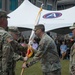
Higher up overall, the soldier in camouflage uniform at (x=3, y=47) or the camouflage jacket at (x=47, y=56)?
the soldier in camouflage uniform at (x=3, y=47)

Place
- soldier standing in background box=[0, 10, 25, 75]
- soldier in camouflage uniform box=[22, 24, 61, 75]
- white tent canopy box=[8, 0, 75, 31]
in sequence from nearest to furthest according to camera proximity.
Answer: soldier standing in background box=[0, 10, 25, 75] < soldier in camouflage uniform box=[22, 24, 61, 75] < white tent canopy box=[8, 0, 75, 31]

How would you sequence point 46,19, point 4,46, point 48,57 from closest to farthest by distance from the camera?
1. point 4,46
2. point 48,57
3. point 46,19

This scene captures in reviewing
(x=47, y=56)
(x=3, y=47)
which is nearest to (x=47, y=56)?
(x=47, y=56)

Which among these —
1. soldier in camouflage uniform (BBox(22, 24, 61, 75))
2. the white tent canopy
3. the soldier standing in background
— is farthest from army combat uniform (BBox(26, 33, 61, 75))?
the white tent canopy

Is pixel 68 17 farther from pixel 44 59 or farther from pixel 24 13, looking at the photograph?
pixel 44 59

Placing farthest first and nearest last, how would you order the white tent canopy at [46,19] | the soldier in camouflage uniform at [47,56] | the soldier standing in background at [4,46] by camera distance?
the white tent canopy at [46,19] < the soldier in camouflage uniform at [47,56] < the soldier standing in background at [4,46]

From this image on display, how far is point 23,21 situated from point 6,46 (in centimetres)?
1147

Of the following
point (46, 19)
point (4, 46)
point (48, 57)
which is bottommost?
point (48, 57)

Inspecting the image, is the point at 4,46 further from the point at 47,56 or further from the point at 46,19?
the point at 46,19

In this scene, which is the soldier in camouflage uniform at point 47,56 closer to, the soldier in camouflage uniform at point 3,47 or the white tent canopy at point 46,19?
the soldier in camouflage uniform at point 3,47

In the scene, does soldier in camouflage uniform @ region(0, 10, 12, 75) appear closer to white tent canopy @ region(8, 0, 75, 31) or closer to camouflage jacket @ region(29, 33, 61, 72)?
camouflage jacket @ region(29, 33, 61, 72)

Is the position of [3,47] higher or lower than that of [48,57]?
higher

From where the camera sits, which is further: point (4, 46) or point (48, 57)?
point (48, 57)

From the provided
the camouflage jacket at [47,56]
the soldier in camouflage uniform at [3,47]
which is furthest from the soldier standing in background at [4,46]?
the camouflage jacket at [47,56]
